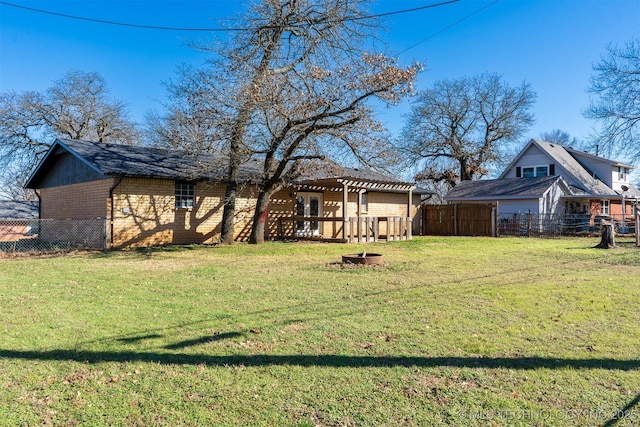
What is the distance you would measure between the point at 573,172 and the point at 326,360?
3271cm

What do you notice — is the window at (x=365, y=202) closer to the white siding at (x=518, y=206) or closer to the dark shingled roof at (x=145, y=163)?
the dark shingled roof at (x=145, y=163)

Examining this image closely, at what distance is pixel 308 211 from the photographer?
2158 centimetres

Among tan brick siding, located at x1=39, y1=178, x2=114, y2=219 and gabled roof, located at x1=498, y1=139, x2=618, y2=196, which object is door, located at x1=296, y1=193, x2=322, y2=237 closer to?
tan brick siding, located at x1=39, y1=178, x2=114, y2=219

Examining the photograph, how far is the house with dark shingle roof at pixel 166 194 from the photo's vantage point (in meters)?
15.9

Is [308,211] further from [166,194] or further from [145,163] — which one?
[145,163]

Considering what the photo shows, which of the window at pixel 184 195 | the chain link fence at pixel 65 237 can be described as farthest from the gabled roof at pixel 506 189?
the chain link fence at pixel 65 237

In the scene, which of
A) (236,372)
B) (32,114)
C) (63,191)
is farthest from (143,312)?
(32,114)

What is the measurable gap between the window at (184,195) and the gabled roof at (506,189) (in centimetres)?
2007

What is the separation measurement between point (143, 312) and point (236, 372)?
8.92 feet

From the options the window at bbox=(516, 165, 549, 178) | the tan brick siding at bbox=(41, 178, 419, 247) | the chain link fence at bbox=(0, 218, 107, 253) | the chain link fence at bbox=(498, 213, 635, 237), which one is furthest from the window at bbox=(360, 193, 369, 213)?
the window at bbox=(516, 165, 549, 178)

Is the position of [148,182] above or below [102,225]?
above

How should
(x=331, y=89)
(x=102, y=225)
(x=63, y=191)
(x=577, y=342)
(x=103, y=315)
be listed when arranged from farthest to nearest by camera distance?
(x=63, y=191) → (x=102, y=225) → (x=331, y=89) → (x=103, y=315) → (x=577, y=342)

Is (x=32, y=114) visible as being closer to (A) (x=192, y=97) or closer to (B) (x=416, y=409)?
(A) (x=192, y=97)

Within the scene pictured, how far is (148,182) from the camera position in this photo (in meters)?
16.4
